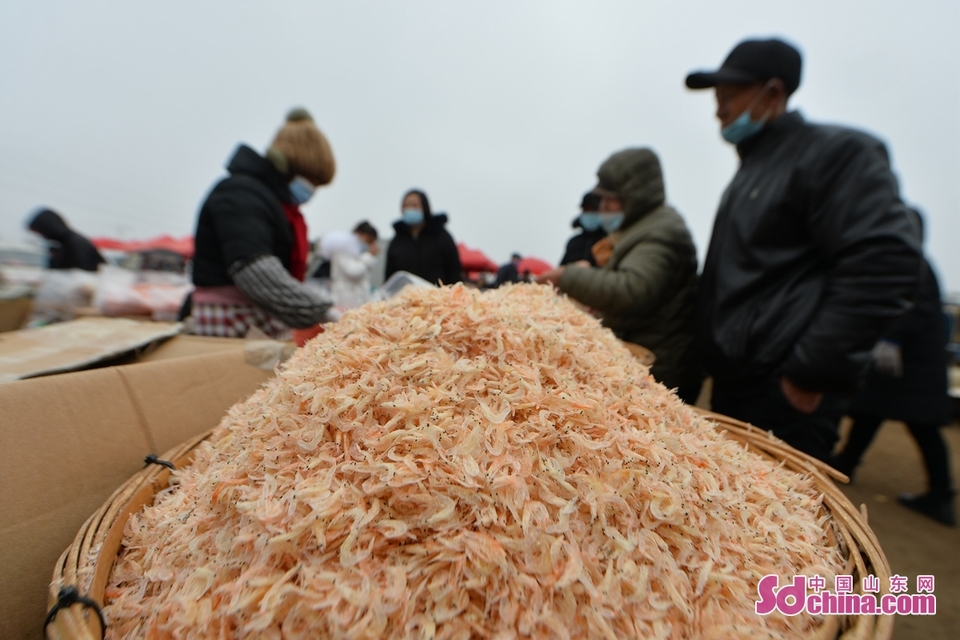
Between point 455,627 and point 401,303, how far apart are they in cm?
54

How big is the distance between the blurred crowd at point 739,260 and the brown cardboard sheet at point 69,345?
0.25m

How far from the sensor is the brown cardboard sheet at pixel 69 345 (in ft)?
2.94

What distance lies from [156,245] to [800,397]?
1448 cm

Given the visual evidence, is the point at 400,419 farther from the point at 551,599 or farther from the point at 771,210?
the point at 771,210

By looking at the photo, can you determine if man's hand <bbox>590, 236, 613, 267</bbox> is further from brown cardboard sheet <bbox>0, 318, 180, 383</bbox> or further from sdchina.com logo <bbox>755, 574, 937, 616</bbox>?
brown cardboard sheet <bbox>0, 318, 180, 383</bbox>

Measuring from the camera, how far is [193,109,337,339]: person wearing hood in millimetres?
1355

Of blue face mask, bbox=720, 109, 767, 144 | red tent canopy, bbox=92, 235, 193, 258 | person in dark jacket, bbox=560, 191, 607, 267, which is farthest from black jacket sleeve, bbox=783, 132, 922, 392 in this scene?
red tent canopy, bbox=92, 235, 193, 258

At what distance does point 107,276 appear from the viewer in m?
2.00

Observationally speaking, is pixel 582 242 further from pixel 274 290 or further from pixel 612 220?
pixel 274 290

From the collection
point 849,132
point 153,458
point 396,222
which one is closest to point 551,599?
point 153,458

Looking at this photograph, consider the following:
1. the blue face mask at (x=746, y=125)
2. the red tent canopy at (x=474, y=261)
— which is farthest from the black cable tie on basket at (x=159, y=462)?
the red tent canopy at (x=474, y=261)

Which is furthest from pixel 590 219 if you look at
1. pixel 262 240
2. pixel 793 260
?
pixel 262 240

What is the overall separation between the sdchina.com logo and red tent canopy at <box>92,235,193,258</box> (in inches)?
500

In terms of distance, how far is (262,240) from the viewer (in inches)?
54.6
